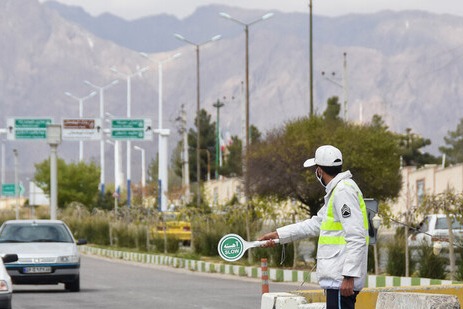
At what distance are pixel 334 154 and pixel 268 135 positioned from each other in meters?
40.5

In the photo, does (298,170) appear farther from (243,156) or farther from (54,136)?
(54,136)

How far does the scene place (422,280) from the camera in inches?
1080

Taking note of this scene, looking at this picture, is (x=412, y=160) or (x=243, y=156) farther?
(x=412, y=160)

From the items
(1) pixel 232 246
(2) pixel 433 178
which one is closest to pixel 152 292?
(1) pixel 232 246

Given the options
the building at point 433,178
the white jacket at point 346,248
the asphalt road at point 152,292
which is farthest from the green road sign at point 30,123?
the white jacket at point 346,248

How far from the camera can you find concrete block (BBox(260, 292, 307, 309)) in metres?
11.9

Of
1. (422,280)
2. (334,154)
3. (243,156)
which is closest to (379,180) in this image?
(243,156)

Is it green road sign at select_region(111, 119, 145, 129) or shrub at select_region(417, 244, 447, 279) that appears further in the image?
green road sign at select_region(111, 119, 145, 129)

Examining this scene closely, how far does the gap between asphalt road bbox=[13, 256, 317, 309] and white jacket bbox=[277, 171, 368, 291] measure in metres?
12.7

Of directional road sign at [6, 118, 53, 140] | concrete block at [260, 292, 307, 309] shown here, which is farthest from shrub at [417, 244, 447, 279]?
directional road sign at [6, 118, 53, 140]

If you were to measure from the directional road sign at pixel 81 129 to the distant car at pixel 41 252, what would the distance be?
40.1 metres

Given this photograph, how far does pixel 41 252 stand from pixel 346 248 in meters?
18.7

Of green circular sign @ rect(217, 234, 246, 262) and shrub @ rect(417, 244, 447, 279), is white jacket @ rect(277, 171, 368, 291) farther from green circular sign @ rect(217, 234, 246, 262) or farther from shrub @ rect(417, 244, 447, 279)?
shrub @ rect(417, 244, 447, 279)

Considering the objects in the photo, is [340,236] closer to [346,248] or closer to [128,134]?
[346,248]
